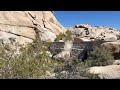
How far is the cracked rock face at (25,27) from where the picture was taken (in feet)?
87.7

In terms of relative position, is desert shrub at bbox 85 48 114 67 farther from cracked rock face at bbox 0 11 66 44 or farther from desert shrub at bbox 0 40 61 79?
desert shrub at bbox 0 40 61 79

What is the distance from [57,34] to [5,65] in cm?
2350

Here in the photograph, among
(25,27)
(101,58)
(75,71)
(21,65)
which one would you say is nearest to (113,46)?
(101,58)

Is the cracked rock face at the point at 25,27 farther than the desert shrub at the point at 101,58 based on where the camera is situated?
Yes

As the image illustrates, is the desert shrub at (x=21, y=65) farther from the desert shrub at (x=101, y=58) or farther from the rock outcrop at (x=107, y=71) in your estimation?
the desert shrub at (x=101, y=58)

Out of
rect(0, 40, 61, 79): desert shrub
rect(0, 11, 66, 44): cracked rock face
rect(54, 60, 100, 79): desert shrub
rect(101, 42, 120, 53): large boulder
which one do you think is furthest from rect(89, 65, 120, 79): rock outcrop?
rect(0, 11, 66, 44): cracked rock face

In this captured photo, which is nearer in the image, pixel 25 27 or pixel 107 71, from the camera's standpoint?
pixel 107 71

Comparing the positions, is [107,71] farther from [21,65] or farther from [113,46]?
[21,65]

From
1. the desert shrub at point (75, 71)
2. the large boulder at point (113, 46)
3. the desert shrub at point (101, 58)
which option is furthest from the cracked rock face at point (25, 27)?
the desert shrub at point (75, 71)

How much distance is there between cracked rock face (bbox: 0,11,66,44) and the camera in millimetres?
26734

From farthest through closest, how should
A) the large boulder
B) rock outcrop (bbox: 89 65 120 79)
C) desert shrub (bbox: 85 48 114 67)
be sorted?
the large boulder
desert shrub (bbox: 85 48 114 67)
rock outcrop (bbox: 89 65 120 79)

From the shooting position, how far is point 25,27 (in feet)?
94.0
